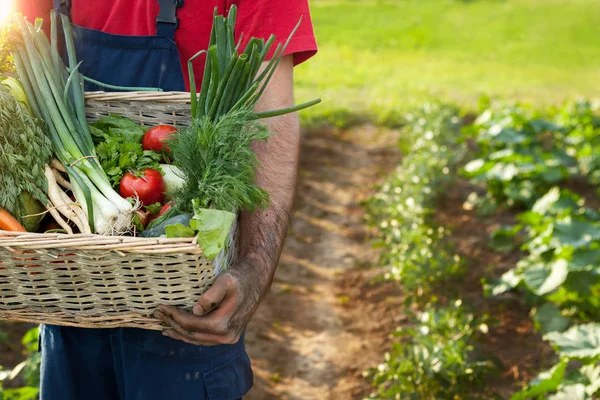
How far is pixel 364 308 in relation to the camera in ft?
15.0

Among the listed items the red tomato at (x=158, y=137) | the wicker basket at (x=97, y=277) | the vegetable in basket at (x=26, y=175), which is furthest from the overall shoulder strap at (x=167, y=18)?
the wicker basket at (x=97, y=277)

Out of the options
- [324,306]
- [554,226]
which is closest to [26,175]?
[324,306]

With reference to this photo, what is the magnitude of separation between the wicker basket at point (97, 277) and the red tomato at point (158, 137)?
0.31 metres

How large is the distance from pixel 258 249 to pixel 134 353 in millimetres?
466

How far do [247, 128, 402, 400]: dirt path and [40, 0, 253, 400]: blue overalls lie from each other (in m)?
1.69

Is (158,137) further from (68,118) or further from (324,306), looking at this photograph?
(324,306)

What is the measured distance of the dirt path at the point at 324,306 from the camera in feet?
12.9

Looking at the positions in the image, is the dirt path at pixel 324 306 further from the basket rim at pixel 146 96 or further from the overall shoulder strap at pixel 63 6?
the overall shoulder strap at pixel 63 6

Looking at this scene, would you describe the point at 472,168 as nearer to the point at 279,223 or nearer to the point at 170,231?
the point at 279,223

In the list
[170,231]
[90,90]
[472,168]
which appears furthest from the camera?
[472,168]

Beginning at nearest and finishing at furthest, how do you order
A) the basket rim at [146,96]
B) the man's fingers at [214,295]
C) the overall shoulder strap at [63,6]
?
the man's fingers at [214,295] → the basket rim at [146,96] → the overall shoulder strap at [63,6]

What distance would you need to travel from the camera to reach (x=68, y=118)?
6.26ft

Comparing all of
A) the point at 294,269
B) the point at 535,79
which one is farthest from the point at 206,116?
the point at 535,79

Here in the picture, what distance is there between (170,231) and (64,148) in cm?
46
